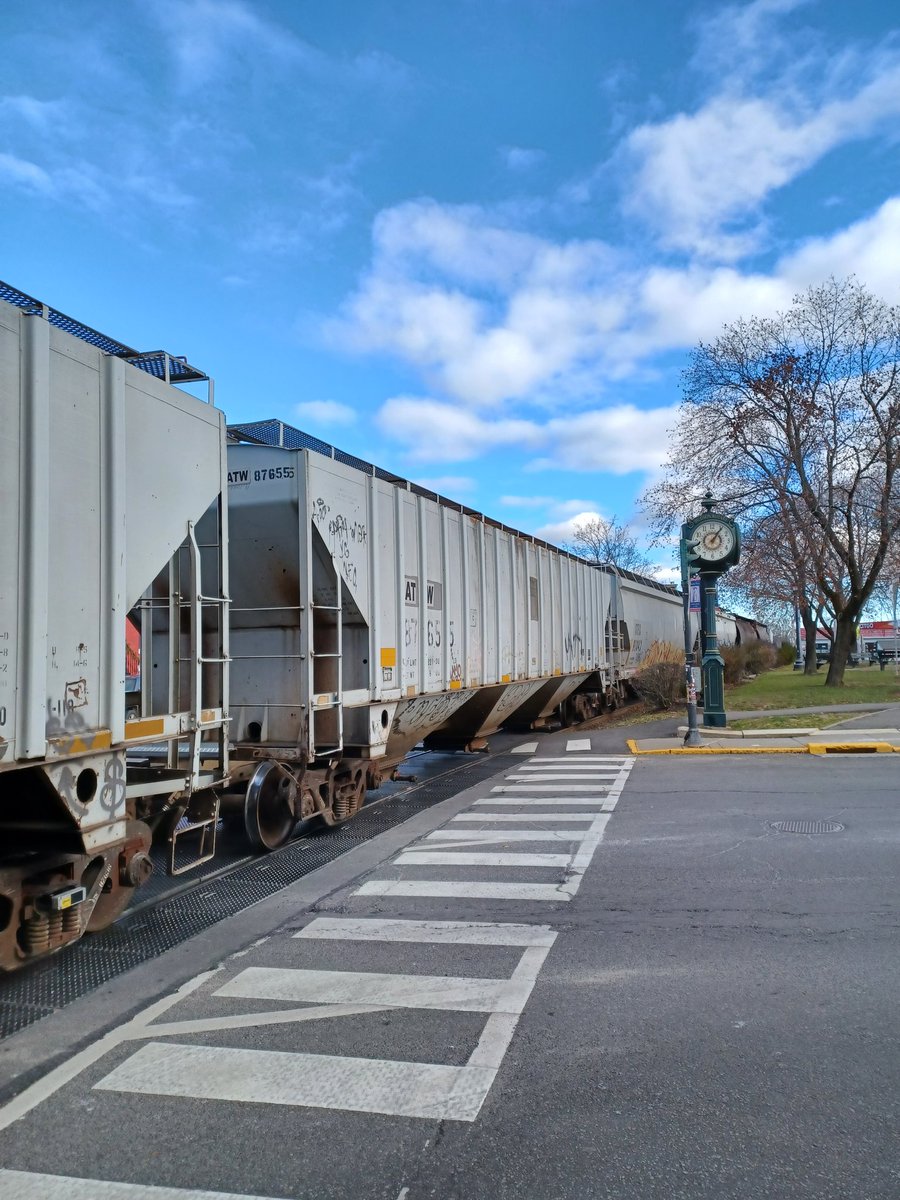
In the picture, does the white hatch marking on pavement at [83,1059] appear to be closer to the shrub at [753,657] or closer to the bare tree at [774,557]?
the bare tree at [774,557]

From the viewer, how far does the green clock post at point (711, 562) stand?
633 inches

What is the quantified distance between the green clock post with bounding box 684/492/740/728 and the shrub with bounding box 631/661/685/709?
3368 millimetres

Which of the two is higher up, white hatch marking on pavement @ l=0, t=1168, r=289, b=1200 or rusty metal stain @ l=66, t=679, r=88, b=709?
rusty metal stain @ l=66, t=679, r=88, b=709

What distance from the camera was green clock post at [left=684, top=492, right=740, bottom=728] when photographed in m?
16.1

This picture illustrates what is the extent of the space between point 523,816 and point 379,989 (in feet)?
15.7

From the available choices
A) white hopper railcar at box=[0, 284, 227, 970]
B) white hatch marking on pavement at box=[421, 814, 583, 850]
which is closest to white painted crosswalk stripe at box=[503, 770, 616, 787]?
white hatch marking on pavement at box=[421, 814, 583, 850]

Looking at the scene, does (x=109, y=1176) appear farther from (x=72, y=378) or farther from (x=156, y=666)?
(x=156, y=666)

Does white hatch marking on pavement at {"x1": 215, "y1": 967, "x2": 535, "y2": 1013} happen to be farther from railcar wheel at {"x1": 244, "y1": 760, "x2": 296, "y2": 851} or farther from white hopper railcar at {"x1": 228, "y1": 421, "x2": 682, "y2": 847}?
white hopper railcar at {"x1": 228, "y1": 421, "x2": 682, "y2": 847}

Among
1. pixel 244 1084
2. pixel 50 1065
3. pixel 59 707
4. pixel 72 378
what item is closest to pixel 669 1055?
pixel 244 1084

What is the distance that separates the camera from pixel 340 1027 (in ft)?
13.3

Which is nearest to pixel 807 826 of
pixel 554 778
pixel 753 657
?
pixel 554 778

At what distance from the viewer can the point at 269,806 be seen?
7750 mm

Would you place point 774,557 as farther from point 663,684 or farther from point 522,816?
point 522,816

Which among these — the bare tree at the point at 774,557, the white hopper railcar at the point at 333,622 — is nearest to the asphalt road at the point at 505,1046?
the white hopper railcar at the point at 333,622
